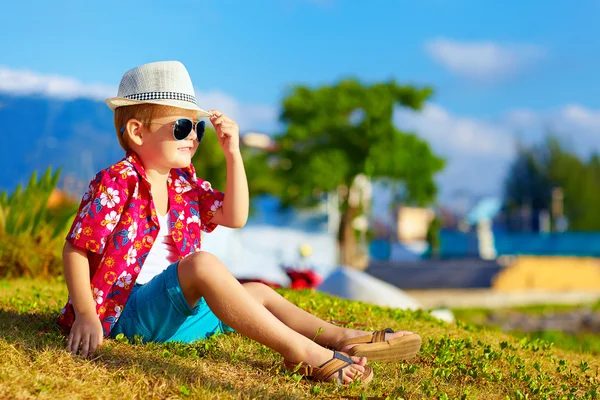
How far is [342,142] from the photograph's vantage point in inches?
1106

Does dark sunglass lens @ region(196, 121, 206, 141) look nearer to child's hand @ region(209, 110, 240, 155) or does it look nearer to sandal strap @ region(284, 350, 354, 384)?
child's hand @ region(209, 110, 240, 155)

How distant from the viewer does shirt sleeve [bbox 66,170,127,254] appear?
10.5 feet

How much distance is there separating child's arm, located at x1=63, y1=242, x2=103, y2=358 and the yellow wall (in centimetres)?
2202

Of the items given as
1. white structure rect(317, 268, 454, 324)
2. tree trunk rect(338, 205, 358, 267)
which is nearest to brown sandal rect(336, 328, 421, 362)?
white structure rect(317, 268, 454, 324)

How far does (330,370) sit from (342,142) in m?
25.3

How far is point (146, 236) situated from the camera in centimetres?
338

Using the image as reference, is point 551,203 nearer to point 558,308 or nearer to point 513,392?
point 558,308

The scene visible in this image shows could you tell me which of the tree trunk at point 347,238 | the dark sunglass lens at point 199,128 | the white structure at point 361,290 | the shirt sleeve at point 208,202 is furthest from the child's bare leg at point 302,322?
the tree trunk at point 347,238

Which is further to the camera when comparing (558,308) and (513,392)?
(558,308)

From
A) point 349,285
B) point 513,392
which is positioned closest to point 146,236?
point 513,392

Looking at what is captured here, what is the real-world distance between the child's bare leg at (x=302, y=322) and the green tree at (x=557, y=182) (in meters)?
59.8

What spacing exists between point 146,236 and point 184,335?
525mm

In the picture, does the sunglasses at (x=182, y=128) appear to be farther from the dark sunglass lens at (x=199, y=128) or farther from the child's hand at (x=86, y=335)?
the child's hand at (x=86, y=335)

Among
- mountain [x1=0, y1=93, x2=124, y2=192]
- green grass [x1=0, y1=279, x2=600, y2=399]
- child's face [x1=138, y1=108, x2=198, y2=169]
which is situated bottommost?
green grass [x1=0, y1=279, x2=600, y2=399]
